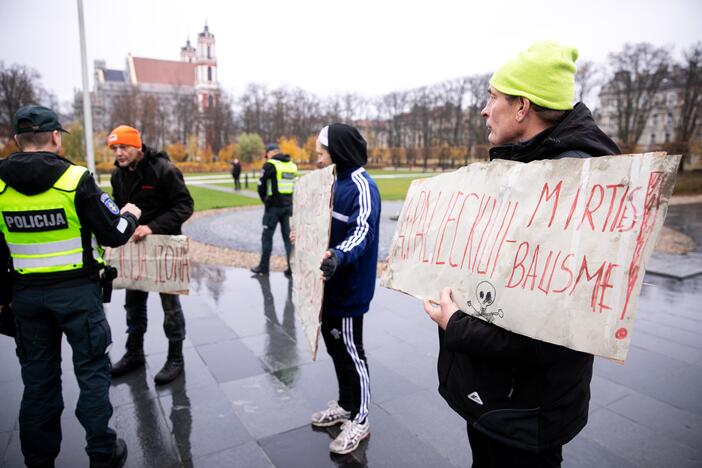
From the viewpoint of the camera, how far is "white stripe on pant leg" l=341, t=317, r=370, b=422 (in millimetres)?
2730

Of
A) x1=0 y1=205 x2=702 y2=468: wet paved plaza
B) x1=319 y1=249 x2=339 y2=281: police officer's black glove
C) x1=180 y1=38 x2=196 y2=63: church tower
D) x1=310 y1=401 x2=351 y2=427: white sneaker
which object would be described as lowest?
x1=0 y1=205 x2=702 y2=468: wet paved plaza

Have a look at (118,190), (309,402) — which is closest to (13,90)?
(118,190)

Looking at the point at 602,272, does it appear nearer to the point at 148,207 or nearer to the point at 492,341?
the point at 492,341

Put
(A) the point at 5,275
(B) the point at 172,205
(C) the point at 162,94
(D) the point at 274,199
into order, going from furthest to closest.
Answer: (C) the point at 162,94, (D) the point at 274,199, (B) the point at 172,205, (A) the point at 5,275

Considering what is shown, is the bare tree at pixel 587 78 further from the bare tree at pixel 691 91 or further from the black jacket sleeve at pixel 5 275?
the black jacket sleeve at pixel 5 275

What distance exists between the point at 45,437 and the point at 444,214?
2.62m

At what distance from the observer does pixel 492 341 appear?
4.59 feet

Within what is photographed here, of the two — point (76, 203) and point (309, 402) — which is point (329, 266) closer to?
point (76, 203)

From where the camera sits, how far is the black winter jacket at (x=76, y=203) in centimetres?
227

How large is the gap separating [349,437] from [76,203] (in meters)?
2.15

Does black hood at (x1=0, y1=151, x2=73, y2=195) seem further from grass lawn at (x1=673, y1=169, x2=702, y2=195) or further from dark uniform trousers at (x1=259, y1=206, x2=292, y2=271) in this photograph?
grass lawn at (x1=673, y1=169, x2=702, y2=195)

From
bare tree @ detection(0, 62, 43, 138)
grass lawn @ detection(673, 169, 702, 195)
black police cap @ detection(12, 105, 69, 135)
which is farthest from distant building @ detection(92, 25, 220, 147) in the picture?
grass lawn @ detection(673, 169, 702, 195)

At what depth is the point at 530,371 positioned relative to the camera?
56.9 inches

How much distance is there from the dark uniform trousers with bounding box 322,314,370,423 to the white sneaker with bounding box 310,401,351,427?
0.19 metres
